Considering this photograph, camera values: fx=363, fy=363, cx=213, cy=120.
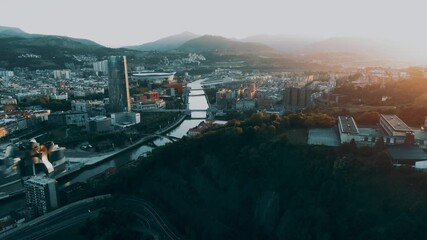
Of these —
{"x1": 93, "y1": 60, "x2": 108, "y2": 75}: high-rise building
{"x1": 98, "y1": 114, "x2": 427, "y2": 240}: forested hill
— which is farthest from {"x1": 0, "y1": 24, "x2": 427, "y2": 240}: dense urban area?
{"x1": 93, "y1": 60, "x2": 108, "y2": 75}: high-rise building

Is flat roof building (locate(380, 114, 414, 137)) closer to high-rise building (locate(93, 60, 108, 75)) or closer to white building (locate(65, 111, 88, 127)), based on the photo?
white building (locate(65, 111, 88, 127))

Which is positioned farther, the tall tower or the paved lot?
the tall tower

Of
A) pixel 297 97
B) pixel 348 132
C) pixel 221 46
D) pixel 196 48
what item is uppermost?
pixel 221 46

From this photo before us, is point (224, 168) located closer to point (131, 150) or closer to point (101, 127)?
point (131, 150)

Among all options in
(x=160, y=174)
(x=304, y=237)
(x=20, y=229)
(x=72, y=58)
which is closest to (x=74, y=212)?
(x=20, y=229)

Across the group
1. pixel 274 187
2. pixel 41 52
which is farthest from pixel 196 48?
pixel 274 187

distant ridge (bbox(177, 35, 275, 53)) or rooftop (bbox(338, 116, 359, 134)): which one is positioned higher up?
distant ridge (bbox(177, 35, 275, 53))

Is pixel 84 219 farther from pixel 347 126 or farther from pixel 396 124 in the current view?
pixel 396 124
